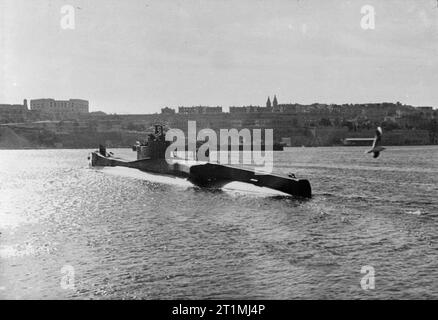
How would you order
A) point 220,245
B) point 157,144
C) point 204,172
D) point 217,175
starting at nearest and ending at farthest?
point 220,245
point 217,175
point 204,172
point 157,144

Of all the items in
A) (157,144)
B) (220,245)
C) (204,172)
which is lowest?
(220,245)

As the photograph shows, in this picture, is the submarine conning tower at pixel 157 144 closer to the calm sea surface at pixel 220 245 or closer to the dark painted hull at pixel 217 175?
the dark painted hull at pixel 217 175

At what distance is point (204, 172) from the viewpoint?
51.4 m

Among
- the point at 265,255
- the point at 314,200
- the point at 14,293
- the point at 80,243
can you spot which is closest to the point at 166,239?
the point at 80,243

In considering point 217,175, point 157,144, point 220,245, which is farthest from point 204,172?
point 220,245

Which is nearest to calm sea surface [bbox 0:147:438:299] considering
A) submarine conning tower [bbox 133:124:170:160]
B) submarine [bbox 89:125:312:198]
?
submarine [bbox 89:125:312:198]

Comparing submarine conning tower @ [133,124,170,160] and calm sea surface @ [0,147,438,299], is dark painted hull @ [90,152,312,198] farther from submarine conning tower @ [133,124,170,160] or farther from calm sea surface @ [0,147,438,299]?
calm sea surface @ [0,147,438,299]

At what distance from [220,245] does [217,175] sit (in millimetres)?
26605

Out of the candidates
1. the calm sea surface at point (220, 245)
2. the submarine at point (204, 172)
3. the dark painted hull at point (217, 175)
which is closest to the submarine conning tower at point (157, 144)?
the submarine at point (204, 172)

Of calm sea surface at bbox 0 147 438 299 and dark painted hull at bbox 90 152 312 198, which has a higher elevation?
dark painted hull at bbox 90 152 312 198

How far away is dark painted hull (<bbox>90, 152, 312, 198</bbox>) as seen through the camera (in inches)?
1619

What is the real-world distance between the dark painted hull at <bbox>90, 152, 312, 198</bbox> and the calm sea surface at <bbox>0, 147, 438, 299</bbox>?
1.21 m

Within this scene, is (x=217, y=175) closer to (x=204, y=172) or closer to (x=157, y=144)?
(x=204, y=172)

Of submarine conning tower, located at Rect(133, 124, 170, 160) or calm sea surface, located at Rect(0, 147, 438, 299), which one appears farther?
submarine conning tower, located at Rect(133, 124, 170, 160)
